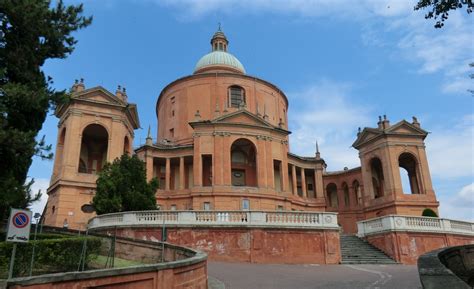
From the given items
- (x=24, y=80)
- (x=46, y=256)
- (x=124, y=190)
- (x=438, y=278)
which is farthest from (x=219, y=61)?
(x=438, y=278)

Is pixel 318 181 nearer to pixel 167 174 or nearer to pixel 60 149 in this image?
pixel 167 174

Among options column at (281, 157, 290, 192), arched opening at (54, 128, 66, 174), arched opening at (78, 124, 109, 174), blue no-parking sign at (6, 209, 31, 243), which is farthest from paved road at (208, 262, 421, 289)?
arched opening at (78, 124, 109, 174)

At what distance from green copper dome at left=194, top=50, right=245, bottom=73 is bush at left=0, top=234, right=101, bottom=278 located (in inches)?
1420

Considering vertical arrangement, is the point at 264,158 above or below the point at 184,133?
below

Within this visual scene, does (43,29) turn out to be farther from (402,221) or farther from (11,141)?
(402,221)

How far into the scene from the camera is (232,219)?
766 inches

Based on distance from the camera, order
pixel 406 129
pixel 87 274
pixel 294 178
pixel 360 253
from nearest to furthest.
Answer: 1. pixel 87 274
2. pixel 360 253
3. pixel 406 129
4. pixel 294 178

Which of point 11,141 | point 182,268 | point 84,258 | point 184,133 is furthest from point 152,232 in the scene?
point 184,133

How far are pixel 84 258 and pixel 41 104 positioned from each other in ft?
17.4

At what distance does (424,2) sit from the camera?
10.7 m

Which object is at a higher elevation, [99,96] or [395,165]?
[99,96]

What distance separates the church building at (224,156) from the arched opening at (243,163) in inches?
3.8

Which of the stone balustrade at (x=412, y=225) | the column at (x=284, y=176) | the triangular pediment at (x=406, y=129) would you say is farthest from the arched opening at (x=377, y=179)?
the stone balustrade at (x=412, y=225)

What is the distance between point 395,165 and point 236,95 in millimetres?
17628
